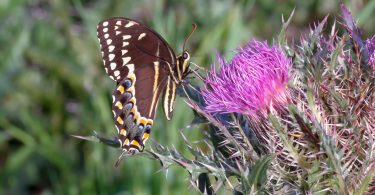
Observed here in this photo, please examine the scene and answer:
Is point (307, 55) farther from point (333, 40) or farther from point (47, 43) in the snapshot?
point (47, 43)

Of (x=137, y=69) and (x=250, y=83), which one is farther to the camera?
(x=137, y=69)

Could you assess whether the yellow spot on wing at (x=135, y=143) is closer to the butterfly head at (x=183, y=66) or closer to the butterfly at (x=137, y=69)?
the butterfly at (x=137, y=69)

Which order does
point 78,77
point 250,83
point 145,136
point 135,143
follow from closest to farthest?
point 250,83 < point 135,143 < point 145,136 < point 78,77

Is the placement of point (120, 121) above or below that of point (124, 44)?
below

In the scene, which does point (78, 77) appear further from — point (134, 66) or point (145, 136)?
point (145, 136)

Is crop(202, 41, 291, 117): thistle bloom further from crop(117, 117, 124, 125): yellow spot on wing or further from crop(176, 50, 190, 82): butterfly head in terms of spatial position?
crop(117, 117, 124, 125): yellow spot on wing

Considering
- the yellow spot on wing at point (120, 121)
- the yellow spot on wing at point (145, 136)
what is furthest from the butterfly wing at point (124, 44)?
the yellow spot on wing at point (145, 136)

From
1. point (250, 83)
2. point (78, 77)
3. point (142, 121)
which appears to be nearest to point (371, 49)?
point (250, 83)
